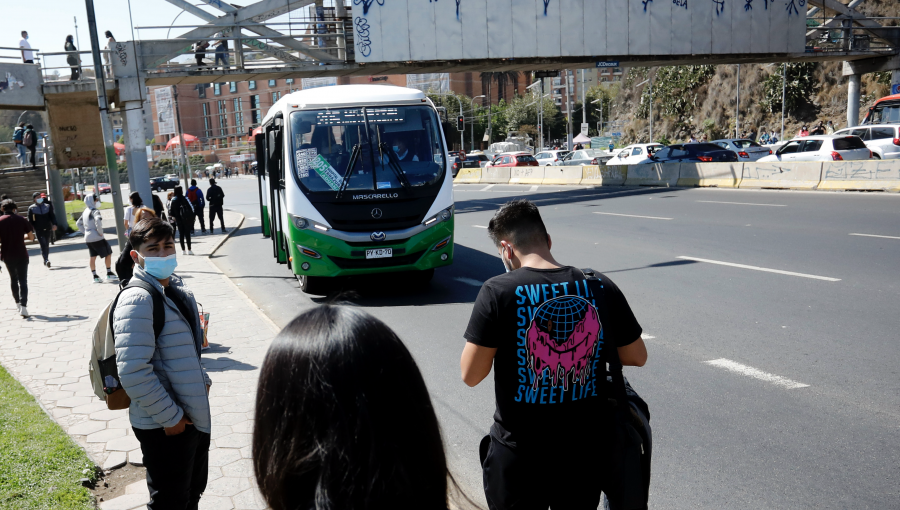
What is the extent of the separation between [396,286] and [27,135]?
2508cm

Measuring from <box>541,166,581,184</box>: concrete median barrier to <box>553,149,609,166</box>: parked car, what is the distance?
950 centimetres

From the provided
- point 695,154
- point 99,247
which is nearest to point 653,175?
point 695,154

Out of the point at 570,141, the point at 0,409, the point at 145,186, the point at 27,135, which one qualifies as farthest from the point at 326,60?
the point at 570,141

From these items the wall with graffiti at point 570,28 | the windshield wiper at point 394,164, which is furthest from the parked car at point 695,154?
the windshield wiper at point 394,164

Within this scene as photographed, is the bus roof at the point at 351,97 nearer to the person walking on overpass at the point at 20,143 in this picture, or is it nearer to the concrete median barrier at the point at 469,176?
the person walking on overpass at the point at 20,143

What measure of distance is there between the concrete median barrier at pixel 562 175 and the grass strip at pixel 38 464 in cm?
2834

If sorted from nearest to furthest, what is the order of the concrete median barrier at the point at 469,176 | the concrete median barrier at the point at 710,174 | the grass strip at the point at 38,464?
the grass strip at the point at 38,464, the concrete median barrier at the point at 710,174, the concrete median barrier at the point at 469,176

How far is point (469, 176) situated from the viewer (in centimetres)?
4216

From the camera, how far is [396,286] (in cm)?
1139

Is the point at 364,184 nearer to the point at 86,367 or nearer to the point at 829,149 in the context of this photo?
the point at 86,367

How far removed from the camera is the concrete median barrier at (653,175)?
88.8 feet

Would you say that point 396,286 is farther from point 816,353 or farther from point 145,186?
point 145,186

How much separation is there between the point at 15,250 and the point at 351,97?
215 inches

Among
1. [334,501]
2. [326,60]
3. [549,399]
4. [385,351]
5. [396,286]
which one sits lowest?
[396,286]
